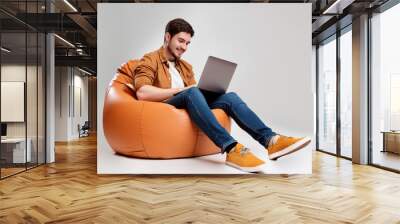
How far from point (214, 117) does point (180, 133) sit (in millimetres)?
458

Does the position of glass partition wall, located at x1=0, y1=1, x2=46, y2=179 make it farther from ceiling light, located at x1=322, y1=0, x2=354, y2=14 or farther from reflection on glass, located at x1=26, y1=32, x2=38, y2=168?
ceiling light, located at x1=322, y1=0, x2=354, y2=14

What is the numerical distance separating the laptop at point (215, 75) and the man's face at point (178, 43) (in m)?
0.43

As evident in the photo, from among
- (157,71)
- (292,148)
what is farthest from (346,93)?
(157,71)

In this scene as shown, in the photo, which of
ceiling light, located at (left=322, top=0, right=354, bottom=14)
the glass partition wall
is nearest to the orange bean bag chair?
the glass partition wall

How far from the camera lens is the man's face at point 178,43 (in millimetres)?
5156

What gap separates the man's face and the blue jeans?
640 millimetres

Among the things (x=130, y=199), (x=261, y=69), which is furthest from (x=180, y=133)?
(x=261, y=69)

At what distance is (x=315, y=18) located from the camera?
6840 millimetres

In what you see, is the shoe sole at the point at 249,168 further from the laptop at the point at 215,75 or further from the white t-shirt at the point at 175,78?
the white t-shirt at the point at 175,78

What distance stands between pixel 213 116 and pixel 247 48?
1.15 m

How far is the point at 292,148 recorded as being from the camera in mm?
4957

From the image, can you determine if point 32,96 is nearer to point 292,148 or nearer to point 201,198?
point 201,198

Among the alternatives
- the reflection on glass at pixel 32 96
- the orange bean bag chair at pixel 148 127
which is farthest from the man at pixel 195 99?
the reflection on glass at pixel 32 96

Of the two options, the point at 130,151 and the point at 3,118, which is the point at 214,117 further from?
the point at 3,118
